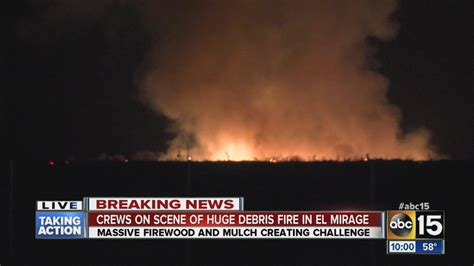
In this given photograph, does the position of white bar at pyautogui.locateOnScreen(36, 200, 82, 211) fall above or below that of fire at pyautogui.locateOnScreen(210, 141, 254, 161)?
below

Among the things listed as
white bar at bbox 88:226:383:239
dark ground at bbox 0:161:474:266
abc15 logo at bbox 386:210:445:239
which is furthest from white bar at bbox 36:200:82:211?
abc15 logo at bbox 386:210:445:239

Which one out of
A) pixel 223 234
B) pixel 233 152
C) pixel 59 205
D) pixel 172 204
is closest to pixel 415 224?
pixel 223 234

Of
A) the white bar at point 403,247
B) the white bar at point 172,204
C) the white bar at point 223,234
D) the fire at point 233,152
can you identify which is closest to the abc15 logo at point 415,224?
the white bar at point 403,247

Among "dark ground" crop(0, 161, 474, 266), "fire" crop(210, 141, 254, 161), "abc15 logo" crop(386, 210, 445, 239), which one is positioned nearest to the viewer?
"abc15 logo" crop(386, 210, 445, 239)

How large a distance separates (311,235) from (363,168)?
1185 millimetres

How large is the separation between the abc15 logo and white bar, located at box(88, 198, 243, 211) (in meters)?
2.12

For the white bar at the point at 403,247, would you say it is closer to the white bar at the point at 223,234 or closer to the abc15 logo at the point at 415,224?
the abc15 logo at the point at 415,224

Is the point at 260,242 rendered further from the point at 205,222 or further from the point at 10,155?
the point at 10,155

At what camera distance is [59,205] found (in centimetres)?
1016

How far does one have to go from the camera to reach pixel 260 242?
1020 cm

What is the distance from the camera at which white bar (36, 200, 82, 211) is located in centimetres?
1012

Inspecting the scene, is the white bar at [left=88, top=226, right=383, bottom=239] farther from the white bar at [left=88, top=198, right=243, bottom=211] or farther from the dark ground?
the white bar at [left=88, top=198, right=243, bottom=211]

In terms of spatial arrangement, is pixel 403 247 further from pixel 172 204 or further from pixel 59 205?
pixel 59 205

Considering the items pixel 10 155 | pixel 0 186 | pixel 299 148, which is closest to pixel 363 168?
pixel 299 148
